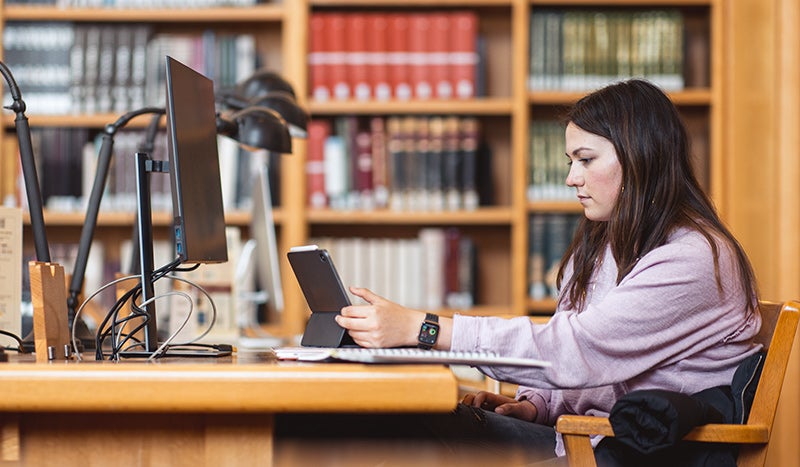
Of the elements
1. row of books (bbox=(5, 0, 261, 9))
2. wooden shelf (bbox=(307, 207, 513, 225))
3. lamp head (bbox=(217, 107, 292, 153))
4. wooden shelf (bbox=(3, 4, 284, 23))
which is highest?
row of books (bbox=(5, 0, 261, 9))

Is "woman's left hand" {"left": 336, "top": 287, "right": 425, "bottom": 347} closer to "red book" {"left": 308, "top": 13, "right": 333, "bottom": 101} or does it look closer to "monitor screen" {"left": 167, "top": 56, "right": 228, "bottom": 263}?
"monitor screen" {"left": 167, "top": 56, "right": 228, "bottom": 263}

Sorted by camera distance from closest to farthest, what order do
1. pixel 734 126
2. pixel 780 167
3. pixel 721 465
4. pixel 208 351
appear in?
pixel 721 465, pixel 208 351, pixel 780 167, pixel 734 126

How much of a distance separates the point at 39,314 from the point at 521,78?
2.41 meters

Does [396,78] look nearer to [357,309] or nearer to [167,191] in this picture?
[167,191]

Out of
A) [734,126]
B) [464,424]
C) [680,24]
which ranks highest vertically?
[680,24]

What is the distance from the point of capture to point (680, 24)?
360cm

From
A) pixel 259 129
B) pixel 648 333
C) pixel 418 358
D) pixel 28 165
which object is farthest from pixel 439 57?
pixel 418 358

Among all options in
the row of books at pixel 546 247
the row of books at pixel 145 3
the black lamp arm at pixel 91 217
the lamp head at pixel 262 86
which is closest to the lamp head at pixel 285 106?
the lamp head at pixel 262 86

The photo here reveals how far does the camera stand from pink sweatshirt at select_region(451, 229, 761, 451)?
1448 mm

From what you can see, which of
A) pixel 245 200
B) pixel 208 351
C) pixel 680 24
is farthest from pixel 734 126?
pixel 208 351

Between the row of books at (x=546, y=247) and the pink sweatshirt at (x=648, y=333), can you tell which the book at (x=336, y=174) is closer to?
the row of books at (x=546, y=247)

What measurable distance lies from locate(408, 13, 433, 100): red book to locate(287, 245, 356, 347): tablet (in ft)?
6.78

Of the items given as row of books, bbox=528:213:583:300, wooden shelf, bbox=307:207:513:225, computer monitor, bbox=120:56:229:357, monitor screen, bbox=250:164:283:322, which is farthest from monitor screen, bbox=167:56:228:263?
row of books, bbox=528:213:583:300

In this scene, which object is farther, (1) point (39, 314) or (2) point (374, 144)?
(2) point (374, 144)
